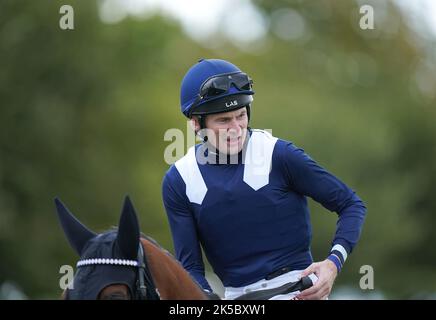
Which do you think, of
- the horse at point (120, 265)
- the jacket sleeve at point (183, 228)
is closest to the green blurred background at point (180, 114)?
the jacket sleeve at point (183, 228)

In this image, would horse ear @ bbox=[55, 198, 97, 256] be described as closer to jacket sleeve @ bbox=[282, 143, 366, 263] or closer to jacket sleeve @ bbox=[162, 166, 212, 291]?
jacket sleeve @ bbox=[162, 166, 212, 291]

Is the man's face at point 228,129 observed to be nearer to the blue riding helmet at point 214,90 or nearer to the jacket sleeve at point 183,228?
the blue riding helmet at point 214,90

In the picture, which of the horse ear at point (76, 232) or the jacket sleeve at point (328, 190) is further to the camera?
the jacket sleeve at point (328, 190)

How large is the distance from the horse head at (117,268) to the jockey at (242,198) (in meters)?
1.16

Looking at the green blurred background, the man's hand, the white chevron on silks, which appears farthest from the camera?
the green blurred background

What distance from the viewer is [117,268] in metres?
4.00

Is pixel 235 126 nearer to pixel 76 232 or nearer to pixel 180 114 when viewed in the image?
pixel 76 232

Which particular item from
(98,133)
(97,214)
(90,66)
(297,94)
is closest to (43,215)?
(97,214)

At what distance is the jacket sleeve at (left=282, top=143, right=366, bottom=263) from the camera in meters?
5.12

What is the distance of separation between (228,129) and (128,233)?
1.45 m

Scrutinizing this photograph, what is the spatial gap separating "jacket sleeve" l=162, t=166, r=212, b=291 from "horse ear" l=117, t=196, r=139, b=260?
1.28 m

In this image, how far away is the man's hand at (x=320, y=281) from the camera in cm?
478

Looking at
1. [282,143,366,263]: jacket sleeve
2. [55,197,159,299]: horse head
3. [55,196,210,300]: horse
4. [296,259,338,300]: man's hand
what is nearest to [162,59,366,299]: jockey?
[282,143,366,263]: jacket sleeve
